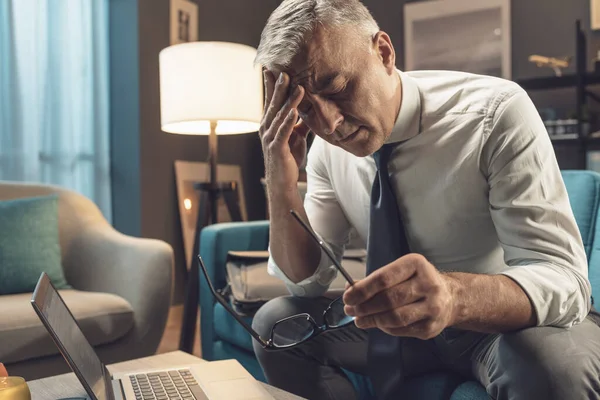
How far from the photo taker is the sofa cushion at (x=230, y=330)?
164 cm

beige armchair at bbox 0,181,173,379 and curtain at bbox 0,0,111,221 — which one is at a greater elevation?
curtain at bbox 0,0,111,221

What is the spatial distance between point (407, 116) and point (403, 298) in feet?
1.57

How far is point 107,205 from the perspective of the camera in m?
3.07

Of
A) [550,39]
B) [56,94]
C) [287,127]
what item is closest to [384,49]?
A: [287,127]

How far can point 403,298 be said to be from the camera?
65 centimetres

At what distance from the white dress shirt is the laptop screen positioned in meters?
0.45

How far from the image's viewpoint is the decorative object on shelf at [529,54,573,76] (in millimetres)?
3086

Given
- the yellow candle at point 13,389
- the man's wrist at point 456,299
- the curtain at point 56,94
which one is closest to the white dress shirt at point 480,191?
the man's wrist at point 456,299

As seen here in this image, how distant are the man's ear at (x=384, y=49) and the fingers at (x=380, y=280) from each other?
490 mm

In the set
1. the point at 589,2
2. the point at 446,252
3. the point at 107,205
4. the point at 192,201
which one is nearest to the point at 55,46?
the point at 107,205

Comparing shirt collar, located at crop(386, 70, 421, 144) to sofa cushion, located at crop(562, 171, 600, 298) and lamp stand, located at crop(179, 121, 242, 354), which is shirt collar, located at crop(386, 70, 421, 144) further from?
lamp stand, located at crop(179, 121, 242, 354)

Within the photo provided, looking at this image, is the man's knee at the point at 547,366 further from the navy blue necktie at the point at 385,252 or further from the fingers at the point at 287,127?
the fingers at the point at 287,127

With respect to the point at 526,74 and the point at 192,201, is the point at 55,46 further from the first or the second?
the point at 526,74

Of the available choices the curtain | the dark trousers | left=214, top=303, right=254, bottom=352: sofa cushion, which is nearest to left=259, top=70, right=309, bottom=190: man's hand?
the dark trousers
